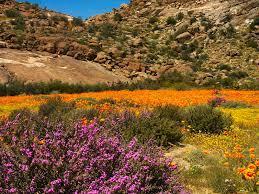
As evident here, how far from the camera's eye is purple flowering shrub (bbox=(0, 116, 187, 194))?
4.32 m

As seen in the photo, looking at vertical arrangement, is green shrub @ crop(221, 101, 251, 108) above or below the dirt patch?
below

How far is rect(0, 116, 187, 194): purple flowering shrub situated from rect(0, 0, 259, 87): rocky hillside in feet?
117

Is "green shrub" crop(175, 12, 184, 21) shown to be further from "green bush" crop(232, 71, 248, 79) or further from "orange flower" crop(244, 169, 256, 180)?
"orange flower" crop(244, 169, 256, 180)

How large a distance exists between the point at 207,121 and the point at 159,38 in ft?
166

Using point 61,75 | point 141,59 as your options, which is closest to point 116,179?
point 61,75

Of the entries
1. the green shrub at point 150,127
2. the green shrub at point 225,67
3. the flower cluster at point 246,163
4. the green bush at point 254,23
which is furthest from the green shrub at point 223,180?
the green bush at point 254,23

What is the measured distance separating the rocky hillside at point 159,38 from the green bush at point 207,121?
26.5 meters

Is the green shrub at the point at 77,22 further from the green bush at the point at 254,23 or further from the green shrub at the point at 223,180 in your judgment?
the green shrub at the point at 223,180

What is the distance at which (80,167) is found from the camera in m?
4.57

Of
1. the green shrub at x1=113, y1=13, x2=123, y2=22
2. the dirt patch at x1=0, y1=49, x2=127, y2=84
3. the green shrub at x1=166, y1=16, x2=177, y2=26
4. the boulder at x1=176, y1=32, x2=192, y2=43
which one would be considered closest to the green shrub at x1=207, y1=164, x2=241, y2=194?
the dirt patch at x1=0, y1=49, x2=127, y2=84

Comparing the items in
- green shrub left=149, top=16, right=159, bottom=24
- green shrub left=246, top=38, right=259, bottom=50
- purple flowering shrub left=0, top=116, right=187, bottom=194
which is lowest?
purple flowering shrub left=0, top=116, right=187, bottom=194

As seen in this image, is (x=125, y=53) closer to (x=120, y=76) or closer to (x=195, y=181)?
(x=120, y=76)

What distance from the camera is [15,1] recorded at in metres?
68.1

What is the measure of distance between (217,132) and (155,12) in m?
61.6
